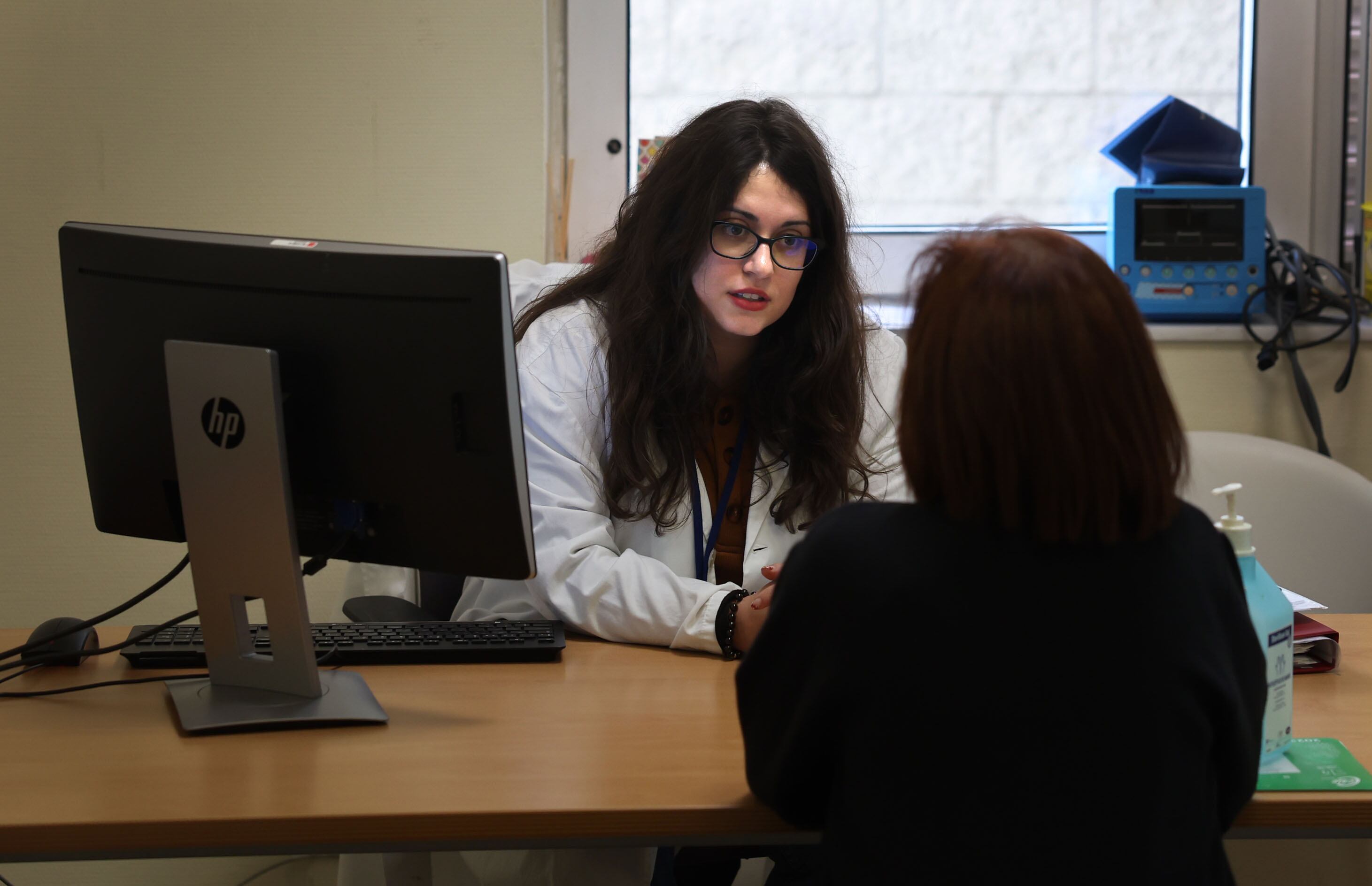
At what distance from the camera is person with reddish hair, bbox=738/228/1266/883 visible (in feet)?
2.45

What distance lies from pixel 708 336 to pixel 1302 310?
126cm

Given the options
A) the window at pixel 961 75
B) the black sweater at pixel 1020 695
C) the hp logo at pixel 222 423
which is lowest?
the black sweater at pixel 1020 695

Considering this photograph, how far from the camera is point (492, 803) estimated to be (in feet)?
3.02

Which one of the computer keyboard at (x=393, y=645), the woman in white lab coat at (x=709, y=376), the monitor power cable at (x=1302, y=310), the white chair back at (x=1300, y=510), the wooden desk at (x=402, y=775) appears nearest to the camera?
the wooden desk at (x=402, y=775)

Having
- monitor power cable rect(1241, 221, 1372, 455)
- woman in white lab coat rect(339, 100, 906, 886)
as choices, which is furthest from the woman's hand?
monitor power cable rect(1241, 221, 1372, 455)

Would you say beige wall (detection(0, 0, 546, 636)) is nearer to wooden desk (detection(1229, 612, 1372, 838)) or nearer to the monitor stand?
the monitor stand

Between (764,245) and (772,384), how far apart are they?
24cm

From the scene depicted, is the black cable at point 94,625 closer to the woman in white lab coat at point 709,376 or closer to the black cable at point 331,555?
the black cable at point 331,555

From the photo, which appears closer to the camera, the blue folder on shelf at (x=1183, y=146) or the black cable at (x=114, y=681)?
the black cable at (x=114, y=681)

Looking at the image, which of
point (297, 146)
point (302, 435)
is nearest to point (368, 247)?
point (302, 435)

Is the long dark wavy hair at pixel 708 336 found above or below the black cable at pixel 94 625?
above

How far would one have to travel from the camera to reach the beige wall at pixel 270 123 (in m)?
2.22

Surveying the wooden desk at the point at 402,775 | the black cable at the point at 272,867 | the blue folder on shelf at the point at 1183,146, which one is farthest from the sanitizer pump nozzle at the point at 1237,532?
the black cable at the point at 272,867

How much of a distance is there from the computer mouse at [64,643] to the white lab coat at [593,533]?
46cm
